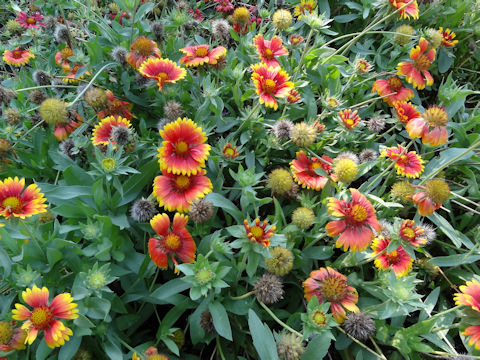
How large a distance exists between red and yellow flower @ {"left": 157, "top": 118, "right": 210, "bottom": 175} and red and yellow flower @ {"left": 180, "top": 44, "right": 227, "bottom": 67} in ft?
1.76

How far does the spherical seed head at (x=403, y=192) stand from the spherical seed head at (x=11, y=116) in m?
2.07

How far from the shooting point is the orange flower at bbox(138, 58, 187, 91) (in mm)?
1794

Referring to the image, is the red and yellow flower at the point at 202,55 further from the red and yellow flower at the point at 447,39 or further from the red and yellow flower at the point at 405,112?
the red and yellow flower at the point at 447,39

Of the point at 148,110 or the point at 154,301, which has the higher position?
the point at 148,110

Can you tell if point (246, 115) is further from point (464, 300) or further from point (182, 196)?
point (464, 300)

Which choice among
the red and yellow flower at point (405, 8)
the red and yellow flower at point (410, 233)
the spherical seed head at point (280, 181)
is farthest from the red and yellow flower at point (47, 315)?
the red and yellow flower at point (405, 8)

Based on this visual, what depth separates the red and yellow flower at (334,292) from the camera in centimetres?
143

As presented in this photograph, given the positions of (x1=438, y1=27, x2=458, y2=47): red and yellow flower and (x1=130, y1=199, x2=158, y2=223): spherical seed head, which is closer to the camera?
(x1=130, y1=199, x2=158, y2=223): spherical seed head

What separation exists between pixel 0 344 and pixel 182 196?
0.85 metres

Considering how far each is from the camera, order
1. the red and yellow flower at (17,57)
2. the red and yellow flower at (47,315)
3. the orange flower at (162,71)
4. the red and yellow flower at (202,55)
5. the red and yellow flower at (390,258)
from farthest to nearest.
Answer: the red and yellow flower at (17,57) → the red and yellow flower at (202,55) → the orange flower at (162,71) → the red and yellow flower at (390,258) → the red and yellow flower at (47,315)

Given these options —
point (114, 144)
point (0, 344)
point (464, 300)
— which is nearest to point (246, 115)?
point (114, 144)

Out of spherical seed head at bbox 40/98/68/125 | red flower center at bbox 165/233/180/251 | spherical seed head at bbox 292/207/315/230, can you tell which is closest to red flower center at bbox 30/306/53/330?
red flower center at bbox 165/233/180/251

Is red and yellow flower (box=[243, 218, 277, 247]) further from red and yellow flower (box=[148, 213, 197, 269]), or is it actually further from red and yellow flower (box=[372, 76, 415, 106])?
red and yellow flower (box=[372, 76, 415, 106])

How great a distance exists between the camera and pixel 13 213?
4.48 ft
